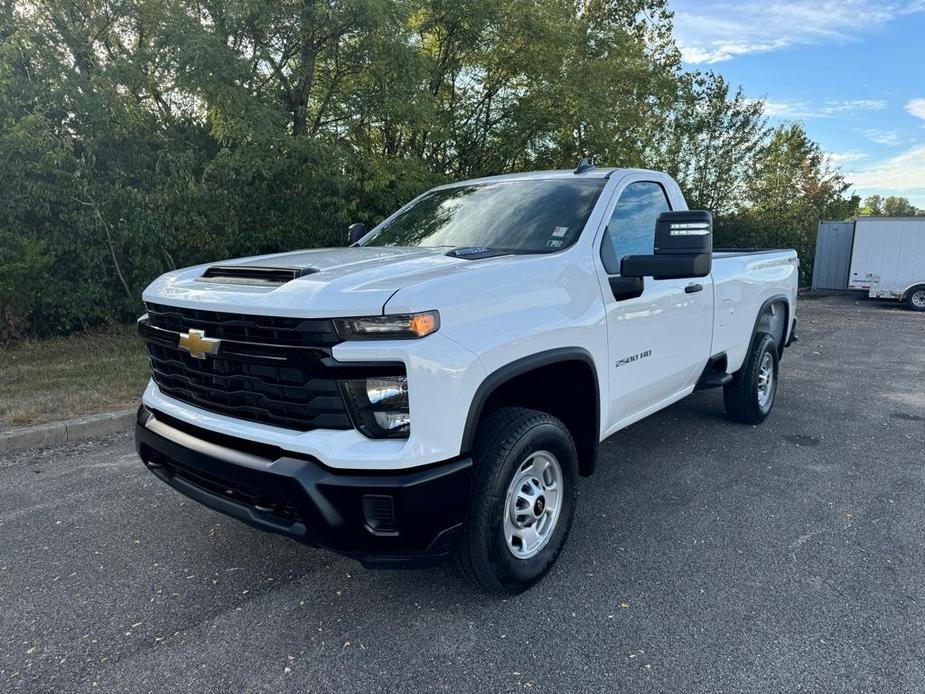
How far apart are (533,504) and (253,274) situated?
1.67 metres

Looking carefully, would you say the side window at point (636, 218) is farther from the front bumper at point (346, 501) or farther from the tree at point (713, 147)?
the tree at point (713, 147)

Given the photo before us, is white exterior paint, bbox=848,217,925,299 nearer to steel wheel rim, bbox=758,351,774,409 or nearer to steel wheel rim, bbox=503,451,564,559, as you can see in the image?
steel wheel rim, bbox=758,351,774,409

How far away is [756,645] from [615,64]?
13694 millimetres

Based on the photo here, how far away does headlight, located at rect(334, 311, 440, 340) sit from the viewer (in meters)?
2.29

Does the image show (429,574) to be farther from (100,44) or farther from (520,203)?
(100,44)

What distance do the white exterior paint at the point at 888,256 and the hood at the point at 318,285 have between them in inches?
734

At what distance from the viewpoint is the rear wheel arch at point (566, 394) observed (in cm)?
289

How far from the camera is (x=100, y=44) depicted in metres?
8.42

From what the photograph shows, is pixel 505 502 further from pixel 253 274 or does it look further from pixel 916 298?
pixel 916 298

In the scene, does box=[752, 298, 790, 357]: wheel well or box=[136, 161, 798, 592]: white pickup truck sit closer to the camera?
box=[136, 161, 798, 592]: white pickup truck

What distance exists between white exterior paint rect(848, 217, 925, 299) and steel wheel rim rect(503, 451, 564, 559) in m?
18.4

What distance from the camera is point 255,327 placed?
2.45 metres

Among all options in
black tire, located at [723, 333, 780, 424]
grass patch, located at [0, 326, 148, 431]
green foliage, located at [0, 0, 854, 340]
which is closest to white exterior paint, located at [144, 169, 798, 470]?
black tire, located at [723, 333, 780, 424]

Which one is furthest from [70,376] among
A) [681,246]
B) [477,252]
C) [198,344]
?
[681,246]
